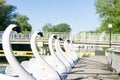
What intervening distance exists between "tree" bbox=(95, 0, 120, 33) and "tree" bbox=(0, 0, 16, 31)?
2312 cm

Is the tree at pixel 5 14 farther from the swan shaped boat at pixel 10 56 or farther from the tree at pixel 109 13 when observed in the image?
the swan shaped boat at pixel 10 56

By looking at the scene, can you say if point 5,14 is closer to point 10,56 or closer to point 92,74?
point 92,74

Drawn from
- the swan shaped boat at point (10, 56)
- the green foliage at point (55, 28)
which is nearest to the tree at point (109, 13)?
the swan shaped boat at point (10, 56)

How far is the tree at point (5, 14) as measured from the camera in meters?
87.2

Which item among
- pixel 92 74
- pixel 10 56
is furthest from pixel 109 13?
pixel 10 56

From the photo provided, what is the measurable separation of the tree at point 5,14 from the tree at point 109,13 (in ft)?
75.9

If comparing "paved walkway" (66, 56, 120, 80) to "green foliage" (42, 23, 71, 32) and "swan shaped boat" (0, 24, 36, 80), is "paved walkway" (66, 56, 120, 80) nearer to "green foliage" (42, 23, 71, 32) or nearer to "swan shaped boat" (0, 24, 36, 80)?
"swan shaped boat" (0, 24, 36, 80)

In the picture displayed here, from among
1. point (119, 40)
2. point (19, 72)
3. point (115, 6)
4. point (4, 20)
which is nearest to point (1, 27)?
point (4, 20)

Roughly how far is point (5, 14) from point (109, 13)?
2869 cm

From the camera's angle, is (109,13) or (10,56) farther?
(109,13)

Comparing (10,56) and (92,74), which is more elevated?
(10,56)

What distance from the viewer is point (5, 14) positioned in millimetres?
90438

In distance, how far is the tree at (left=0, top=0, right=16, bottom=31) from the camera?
286 feet

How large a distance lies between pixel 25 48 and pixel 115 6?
18.9m
